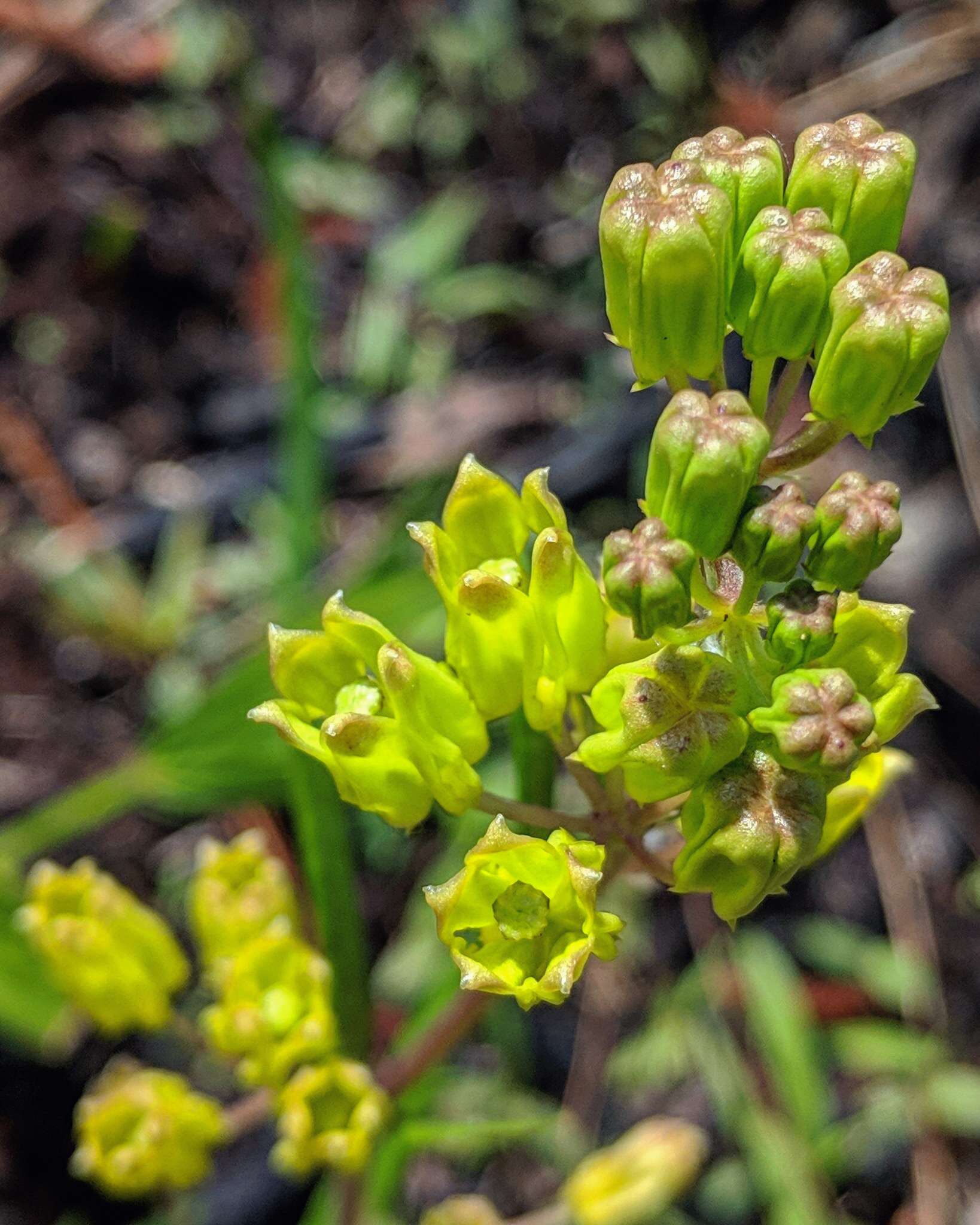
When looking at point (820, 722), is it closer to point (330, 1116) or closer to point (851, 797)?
point (851, 797)

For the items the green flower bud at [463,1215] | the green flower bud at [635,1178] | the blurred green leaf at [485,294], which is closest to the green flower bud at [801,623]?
the green flower bud at [635,1178]

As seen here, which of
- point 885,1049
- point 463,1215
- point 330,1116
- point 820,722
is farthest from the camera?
point 885,1049

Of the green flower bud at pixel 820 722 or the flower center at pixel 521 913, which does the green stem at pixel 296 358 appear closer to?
the flower center at pixel 521 913

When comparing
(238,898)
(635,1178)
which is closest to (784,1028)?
(635,1178)

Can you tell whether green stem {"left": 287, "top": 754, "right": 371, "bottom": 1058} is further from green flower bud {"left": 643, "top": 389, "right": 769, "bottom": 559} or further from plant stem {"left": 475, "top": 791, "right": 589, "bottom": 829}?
green flower bud {"left": 643, "top": 389, "right": 769, "bottom": 559}

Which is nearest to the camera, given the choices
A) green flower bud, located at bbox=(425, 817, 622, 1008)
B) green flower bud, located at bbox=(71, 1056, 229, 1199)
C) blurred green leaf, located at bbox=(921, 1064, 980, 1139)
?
green flower bud, located at bbox=(425, 817, 622, 1008)

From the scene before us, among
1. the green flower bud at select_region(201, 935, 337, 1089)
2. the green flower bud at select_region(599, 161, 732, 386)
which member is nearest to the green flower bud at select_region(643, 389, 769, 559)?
the green flower bud at select_region(599, 161, 732, 386)

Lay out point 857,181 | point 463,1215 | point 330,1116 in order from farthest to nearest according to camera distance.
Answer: point 463,1215, point 330,1116, point 857,181

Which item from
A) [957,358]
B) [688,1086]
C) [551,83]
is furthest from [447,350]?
[688,1086]
